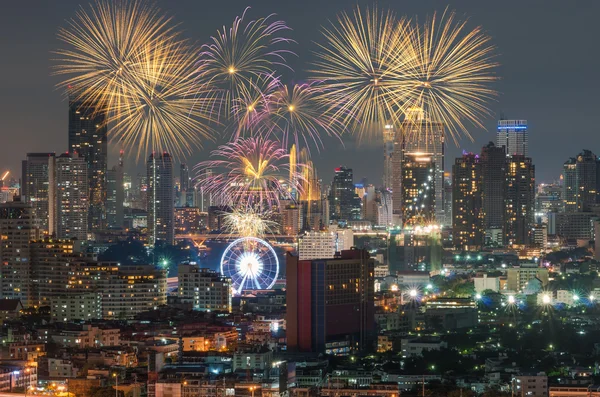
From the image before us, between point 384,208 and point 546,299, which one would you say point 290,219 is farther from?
point 546,299

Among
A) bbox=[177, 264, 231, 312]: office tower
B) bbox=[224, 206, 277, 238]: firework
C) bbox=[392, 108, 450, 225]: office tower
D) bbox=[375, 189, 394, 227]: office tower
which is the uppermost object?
bbox=[392, 108, 450, 225]: office tower

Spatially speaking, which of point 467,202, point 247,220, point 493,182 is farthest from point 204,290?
point 493,182

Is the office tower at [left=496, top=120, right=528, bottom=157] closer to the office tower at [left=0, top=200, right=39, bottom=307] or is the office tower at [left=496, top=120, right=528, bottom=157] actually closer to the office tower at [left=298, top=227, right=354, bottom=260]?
the office tower at [left=298, top=227, right=354, bottom=260]

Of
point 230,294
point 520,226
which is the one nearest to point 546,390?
point 230,294

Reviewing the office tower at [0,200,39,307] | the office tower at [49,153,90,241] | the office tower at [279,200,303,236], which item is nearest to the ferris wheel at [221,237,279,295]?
the office tower at [0,200,39,307]

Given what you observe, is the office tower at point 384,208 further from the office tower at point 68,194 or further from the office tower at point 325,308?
the office tower at point 325,308

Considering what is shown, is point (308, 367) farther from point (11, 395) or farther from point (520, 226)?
point (520, 226)
